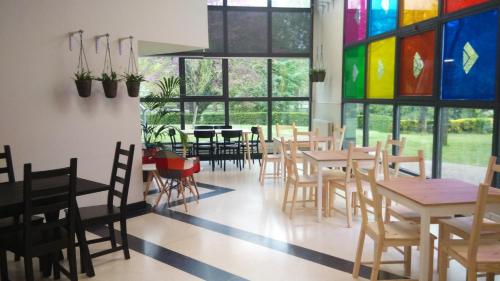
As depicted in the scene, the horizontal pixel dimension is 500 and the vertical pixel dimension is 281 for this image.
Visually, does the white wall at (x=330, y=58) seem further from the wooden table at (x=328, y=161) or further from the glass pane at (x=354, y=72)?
the wooden table at (x=328, y=161)

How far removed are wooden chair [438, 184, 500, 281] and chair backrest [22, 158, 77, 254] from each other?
2.55 metres

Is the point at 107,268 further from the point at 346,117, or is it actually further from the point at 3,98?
the point at 346,117

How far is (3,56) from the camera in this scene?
399 cm

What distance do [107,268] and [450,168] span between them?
4.17m

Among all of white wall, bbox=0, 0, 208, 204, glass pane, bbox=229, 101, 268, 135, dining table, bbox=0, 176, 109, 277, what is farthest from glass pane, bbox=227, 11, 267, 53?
dining table, bbox=0, 176, 109, 277

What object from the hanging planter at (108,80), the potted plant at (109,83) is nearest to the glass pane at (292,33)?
the hanging planter at (108,80)

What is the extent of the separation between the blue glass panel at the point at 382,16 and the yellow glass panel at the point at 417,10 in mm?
242

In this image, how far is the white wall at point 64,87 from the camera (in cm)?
405

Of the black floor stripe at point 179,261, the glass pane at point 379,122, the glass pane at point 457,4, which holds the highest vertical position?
the glass pane at point 457,4

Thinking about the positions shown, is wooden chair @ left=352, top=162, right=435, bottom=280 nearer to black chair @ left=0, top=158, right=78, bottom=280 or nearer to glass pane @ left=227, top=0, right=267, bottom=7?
black chair @ left=0, top=158, right=78, bottom=280

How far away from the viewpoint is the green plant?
4324mm

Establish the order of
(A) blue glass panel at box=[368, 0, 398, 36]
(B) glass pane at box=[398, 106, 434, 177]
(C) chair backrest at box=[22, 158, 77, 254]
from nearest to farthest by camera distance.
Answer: (C) chair backrest at box=[22, 158, 77, 254], (B) glass pane at box=[398, 106, 434, 177], (A) blue glass panel at box=[368, 0, 398, 36]

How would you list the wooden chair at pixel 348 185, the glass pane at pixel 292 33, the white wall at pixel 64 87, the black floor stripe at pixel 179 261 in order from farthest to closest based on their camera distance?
1. the glass pane at pixel 292 33
2. the wooden chair at pixel 348 185
3. the white wall at pixel 64 87
4. the black floor stripe at pixel 179 261

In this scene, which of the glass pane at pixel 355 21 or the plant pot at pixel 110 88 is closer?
the plant pot at pixel 110 88
